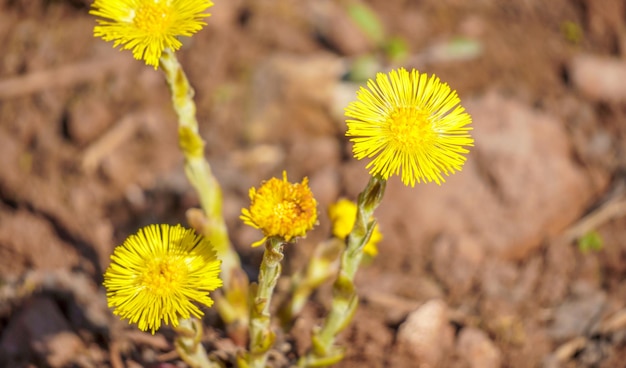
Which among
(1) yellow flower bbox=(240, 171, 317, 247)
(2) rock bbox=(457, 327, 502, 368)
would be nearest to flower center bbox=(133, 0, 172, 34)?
(1) yellow flower bbox=(240, 171, 317, 247)

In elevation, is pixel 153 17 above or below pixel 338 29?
below

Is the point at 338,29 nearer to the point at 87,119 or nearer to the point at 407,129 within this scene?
the point at 87,119

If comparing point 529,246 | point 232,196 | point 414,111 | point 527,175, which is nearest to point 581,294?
point 529,246

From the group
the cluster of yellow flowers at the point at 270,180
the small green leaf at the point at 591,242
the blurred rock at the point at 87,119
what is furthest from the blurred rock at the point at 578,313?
the blurred rock at the point at 87,119

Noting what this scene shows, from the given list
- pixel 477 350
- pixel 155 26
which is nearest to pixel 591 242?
pixel 477 350

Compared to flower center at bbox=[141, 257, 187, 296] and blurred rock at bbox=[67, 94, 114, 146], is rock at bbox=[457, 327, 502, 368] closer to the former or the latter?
flower center at bbox=[141, 257, 187, 296]

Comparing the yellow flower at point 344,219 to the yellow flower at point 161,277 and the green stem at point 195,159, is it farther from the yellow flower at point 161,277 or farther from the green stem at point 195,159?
the yellow flower at point 161,277
